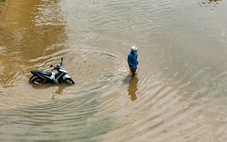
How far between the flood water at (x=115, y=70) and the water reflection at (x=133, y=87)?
0.11ft

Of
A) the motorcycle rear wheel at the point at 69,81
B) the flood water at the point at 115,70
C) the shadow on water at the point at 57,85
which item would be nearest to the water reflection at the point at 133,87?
the flood water at the point at 115,70

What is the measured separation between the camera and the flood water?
886cm

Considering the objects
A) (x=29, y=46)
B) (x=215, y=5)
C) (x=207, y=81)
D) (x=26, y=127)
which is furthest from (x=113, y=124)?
(x=215, y=5)

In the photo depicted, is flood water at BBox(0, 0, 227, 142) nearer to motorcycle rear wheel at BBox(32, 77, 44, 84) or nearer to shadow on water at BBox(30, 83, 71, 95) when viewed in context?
shadow on water at BBox(30, 83, 71, 95)

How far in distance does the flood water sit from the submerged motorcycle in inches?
8.0

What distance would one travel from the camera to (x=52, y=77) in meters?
10.7

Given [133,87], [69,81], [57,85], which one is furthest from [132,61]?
[57,85]

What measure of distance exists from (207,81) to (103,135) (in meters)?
4.55

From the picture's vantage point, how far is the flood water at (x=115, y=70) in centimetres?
886

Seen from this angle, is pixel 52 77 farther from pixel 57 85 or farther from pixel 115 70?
pixel 115 70

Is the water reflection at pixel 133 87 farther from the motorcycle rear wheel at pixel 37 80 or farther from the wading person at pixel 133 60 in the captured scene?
the motorcycle rear wheel at pixel 37 80

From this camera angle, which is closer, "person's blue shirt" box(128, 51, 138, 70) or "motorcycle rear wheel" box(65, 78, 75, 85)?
"motorcycle rear wheel" box(65, 78, 75, 85)

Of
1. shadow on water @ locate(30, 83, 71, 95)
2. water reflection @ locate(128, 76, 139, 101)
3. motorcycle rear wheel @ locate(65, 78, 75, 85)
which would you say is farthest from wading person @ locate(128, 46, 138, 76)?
shadow on water @ locate(30, 83, 71, 95)

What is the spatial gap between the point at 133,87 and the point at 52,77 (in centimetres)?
268
